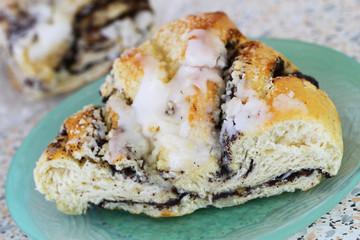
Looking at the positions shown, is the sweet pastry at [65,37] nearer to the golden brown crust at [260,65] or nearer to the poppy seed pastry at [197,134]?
the poppy seed pastry at [197,134]

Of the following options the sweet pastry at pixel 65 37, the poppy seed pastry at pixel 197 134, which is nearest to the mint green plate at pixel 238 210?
the poppy seed pastry at pixel 197 134

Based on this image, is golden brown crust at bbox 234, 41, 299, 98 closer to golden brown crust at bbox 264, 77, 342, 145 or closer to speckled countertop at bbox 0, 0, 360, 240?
golden brown crust at bbox 264, 77, 342, 145

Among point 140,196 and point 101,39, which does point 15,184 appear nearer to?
point 140,196

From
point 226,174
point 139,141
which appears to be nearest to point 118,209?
point 139,141

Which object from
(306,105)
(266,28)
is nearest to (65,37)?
(266,28)

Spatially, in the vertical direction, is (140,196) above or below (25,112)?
above

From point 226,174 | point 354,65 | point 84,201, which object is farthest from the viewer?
point 354,65
